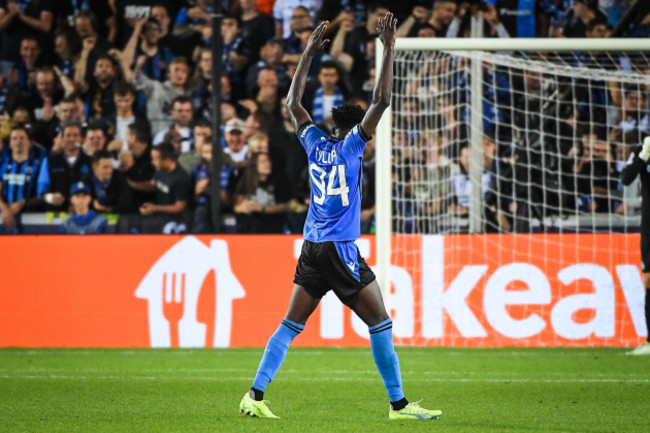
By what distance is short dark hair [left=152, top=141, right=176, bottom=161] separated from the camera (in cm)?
1308

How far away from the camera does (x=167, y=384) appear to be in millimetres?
A: 7949

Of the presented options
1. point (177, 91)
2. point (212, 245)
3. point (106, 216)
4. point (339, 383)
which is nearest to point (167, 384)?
point (339, 383)

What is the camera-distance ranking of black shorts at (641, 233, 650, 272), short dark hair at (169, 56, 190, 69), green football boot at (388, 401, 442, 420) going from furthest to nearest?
short dark hair at (169, 56, 190, 69) → black shorts at (641, 233, 650, 272) → green football boot at (388, 401, 442, 420)

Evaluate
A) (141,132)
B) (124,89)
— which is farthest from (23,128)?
(141,132)

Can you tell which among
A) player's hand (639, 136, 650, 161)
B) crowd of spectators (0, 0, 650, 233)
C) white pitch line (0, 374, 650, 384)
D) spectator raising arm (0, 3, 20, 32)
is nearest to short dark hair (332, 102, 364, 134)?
white pitch line (0, 374, 650, 384)

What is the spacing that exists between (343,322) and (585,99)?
169 inches

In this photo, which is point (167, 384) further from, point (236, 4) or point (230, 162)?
point (236, 4)

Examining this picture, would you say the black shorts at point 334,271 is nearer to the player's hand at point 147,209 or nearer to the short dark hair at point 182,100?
the player's hand at point 147,209

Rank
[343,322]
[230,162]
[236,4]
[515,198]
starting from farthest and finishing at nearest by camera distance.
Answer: [236,4] → [230,162] → [515,198] → [343,322]

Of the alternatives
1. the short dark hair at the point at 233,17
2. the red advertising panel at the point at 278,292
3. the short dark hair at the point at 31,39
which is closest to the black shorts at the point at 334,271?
the red advertising panel at the point at 278,292

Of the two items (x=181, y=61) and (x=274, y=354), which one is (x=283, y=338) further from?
(x=181, y=61)

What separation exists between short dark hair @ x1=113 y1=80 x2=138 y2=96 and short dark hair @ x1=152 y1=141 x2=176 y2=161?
40.8 inches

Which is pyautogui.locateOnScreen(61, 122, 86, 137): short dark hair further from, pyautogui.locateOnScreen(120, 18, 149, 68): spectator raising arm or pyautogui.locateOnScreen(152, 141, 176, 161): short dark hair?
pyautogui.locateOnScreen(120, 18, 149, 68): spectator raising arm

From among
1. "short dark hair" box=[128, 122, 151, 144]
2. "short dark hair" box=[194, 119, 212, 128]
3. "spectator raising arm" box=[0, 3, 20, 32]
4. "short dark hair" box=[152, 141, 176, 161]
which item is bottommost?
"short dark hair" box=[152, 141, 176, 161]
